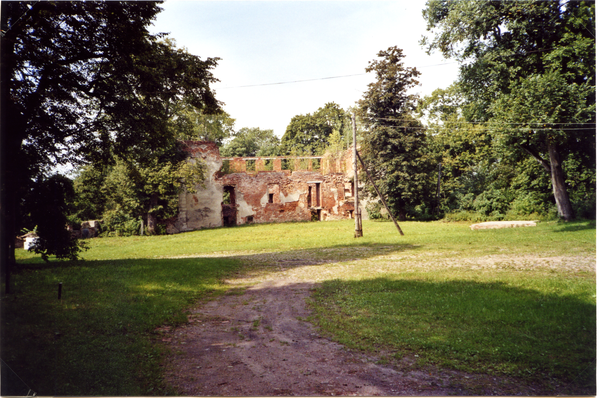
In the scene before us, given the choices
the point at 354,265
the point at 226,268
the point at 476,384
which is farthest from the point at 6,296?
the point at 354,265

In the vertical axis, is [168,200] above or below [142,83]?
below

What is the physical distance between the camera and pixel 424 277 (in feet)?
30.5

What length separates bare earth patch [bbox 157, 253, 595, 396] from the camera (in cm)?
370

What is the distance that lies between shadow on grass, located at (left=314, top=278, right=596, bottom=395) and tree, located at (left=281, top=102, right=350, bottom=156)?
36812 mm

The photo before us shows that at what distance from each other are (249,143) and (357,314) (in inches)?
1154

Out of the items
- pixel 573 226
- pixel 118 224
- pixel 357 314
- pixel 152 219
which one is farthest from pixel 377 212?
pixel 357 314

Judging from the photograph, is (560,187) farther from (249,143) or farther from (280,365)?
(249,143)

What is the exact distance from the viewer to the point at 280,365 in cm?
428

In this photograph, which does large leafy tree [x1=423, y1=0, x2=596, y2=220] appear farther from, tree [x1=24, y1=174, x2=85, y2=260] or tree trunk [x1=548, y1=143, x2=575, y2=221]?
tree [x1=24, y1=174, x2=85, y2=260]

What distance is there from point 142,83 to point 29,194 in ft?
11.2

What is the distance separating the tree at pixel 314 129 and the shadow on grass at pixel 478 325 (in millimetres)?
36812

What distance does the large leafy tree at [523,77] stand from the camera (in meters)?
11.9

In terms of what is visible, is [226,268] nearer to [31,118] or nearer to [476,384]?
[31,118]

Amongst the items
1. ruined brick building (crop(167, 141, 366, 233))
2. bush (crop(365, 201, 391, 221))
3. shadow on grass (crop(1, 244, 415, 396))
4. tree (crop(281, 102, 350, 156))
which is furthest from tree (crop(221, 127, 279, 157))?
shadow on grass (crop(1, 244, 415, 396))
